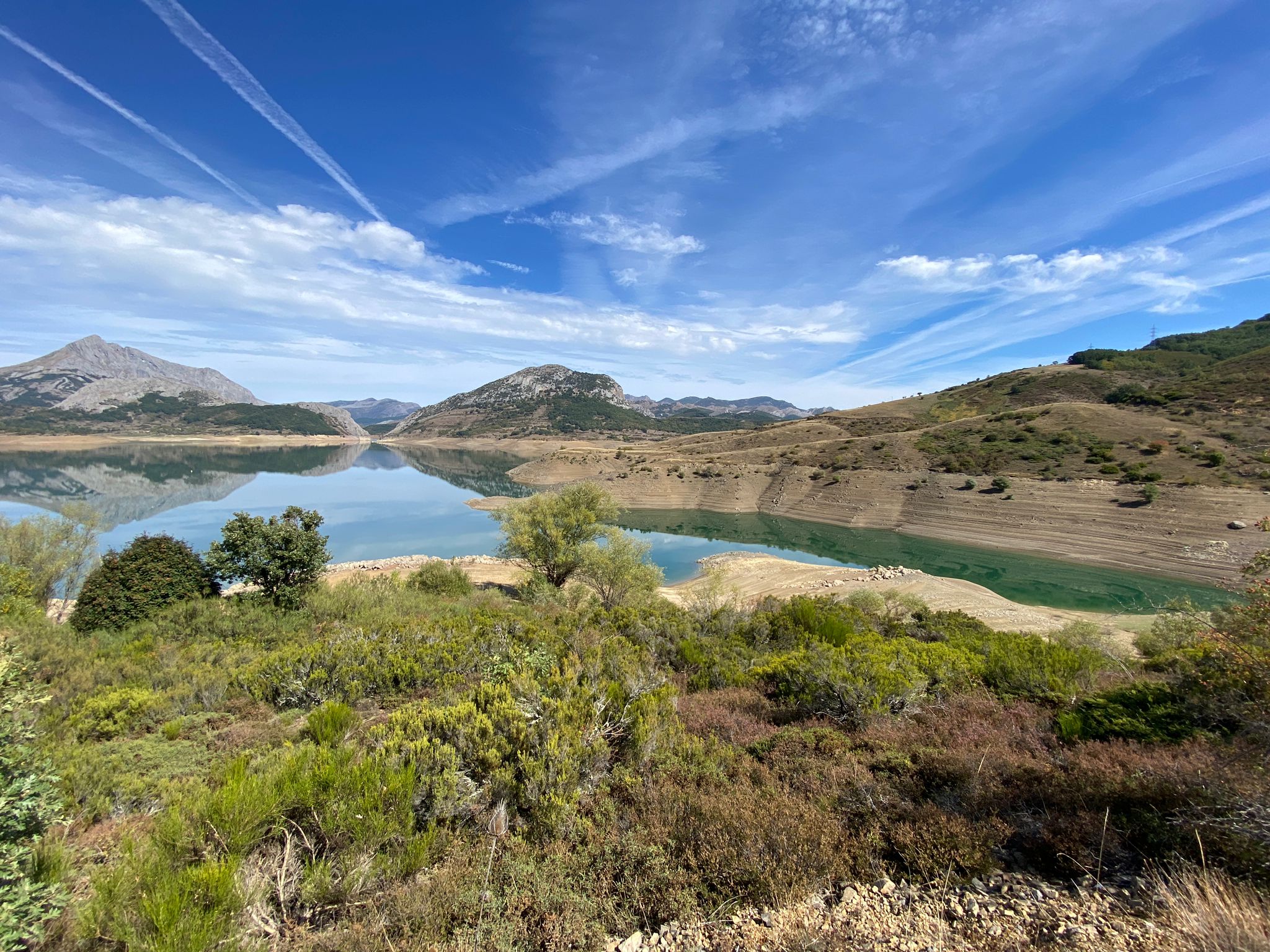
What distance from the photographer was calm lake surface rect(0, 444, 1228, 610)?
33.5 metres

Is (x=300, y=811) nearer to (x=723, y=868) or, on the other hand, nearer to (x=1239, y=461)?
(x=723, y=868)

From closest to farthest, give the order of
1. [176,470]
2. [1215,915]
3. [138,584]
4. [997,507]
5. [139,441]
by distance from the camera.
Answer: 1. [1215,915]
2. [138,584]
3. [997,507]
4. [176,470]
5. [139,441]

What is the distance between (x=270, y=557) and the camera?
15305mm

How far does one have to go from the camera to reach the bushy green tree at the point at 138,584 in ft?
40.2

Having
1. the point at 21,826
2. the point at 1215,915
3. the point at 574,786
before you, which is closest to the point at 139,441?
the point at 21,826

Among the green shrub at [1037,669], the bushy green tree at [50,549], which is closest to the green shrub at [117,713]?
the green shrub at [1037,669]

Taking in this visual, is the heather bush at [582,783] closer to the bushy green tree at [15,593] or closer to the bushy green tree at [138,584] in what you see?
the bushy green tree at [138,584]

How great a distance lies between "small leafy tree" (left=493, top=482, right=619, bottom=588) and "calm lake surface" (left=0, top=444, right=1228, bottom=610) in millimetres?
11124

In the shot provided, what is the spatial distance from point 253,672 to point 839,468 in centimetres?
6322

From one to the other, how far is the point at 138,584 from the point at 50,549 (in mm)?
11764

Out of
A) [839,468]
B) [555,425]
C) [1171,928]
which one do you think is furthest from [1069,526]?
[555,425]

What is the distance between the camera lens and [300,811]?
4.45 m

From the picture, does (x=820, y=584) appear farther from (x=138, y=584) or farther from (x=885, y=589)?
(x=138, y=584)

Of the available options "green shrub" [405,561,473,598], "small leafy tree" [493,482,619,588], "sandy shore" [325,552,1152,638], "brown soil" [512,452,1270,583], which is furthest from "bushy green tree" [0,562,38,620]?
"brown soil" [512,452,1270,583]
